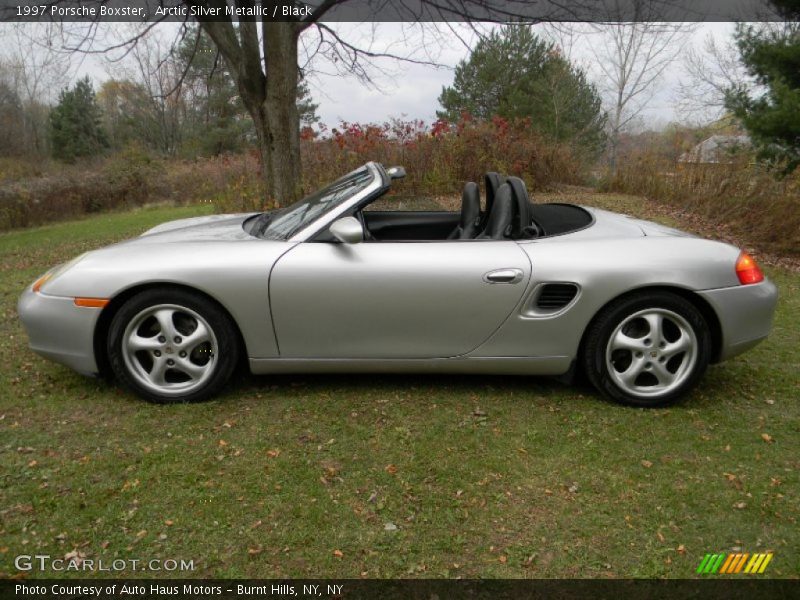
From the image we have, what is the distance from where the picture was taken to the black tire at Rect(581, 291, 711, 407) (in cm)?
322

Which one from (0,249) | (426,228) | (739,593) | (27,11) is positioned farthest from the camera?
(0,249)

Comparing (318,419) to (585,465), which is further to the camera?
(318,419)

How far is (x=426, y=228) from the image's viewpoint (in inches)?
172

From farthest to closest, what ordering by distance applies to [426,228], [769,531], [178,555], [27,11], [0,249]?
[0,249] → [27,11] → [426,228] → [769,531] → [178,555]

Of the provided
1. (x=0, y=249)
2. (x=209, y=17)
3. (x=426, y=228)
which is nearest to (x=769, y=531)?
(x=426, y=228)

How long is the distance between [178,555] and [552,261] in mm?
2264

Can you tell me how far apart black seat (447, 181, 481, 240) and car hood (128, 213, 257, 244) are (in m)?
1.41

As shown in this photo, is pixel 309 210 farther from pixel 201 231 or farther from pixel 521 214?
pixel 521 214

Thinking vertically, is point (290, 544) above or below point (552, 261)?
below

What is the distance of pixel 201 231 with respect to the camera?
3711mm

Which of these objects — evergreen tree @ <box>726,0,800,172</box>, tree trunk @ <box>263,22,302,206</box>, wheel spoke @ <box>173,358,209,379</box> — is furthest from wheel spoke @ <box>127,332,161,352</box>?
evergreen tree @ <box>726,0,800,172</box>

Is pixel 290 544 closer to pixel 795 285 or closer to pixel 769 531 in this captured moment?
pixel 769 531

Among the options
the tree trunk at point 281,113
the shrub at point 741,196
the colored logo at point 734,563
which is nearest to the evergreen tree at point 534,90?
the shrub at point 741,196

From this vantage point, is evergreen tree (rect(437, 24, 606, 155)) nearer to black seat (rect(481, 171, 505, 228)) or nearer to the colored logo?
black seat (rect(481, 171, 505, 228))
